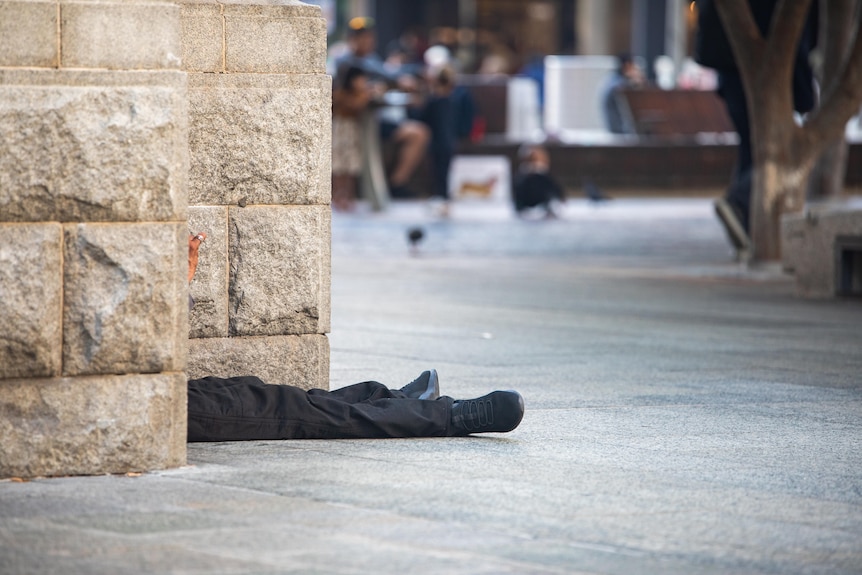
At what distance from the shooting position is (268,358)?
19.7ft

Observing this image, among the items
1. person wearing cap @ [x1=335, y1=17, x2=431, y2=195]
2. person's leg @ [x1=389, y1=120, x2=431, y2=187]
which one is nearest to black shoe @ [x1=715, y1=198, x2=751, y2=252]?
person wearing cap @ [x1=335, y1=17, x2=431, y2=195]

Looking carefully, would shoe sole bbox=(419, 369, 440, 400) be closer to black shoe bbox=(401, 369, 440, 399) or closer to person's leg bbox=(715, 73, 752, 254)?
black shoe bbox=(401, 369, 440, 399)

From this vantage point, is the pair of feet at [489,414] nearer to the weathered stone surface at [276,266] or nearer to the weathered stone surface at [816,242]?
the weathered stone surface at [276,266]

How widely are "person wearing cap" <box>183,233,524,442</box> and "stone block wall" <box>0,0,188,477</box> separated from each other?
1.74 ft

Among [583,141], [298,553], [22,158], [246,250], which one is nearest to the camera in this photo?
[298,553]

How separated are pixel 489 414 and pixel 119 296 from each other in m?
1.38

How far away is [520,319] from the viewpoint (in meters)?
9.56

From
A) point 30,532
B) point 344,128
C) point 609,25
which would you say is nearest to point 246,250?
point 30,532

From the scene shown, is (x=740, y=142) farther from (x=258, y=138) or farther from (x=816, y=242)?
(x=258, y=138)

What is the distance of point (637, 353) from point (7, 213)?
406 cm

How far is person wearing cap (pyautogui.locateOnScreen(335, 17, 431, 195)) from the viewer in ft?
68.4

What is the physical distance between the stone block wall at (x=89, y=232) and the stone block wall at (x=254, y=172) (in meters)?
1.06

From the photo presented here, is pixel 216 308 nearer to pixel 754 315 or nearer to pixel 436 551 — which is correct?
pixel 436 551

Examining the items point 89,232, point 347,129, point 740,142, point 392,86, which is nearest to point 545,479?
point 89,232
